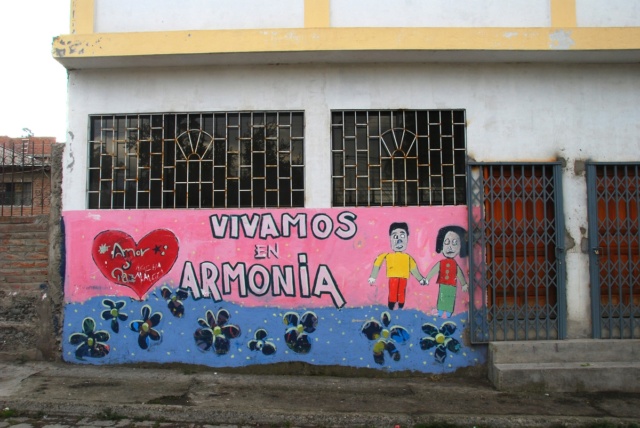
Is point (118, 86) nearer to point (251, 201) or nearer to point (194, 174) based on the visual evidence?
point (194, 174)

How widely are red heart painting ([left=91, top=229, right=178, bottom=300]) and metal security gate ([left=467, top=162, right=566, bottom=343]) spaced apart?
3618 millimetres

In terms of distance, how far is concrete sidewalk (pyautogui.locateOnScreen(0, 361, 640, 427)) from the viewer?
452 cm

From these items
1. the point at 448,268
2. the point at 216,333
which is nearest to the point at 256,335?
the point at 216,333

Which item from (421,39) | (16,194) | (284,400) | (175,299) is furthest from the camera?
(16,194)

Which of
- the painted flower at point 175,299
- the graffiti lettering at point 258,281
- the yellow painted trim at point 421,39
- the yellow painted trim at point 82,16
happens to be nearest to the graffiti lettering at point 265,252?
the graffiti lettering at point 258,281

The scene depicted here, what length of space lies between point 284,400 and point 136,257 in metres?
2.51

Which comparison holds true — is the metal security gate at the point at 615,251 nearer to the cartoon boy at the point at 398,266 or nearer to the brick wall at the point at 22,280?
the cartoon boy at the point at 398,266

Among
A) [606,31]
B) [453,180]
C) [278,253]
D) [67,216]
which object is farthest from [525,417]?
[67,216]

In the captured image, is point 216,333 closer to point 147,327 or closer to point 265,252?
point 147,327

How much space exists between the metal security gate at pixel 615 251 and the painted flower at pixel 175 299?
4822 mm

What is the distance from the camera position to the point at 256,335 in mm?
5801

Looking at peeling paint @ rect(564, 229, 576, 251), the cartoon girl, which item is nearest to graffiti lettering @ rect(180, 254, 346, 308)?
the cartoon girl

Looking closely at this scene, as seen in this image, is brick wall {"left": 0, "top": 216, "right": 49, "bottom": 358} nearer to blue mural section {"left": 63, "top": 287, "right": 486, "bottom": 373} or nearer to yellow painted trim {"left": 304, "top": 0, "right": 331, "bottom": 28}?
blue mural section {"left": 63, "top": 287, "right": 486, "bottom": 373}

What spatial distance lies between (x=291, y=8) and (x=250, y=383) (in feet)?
14.4
